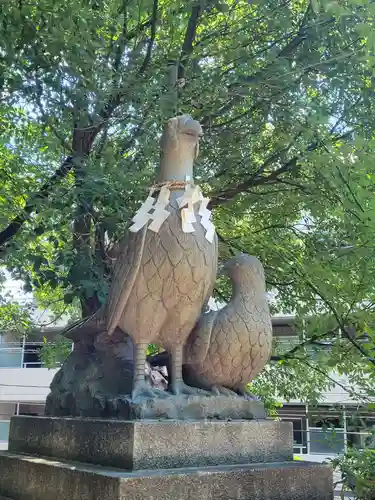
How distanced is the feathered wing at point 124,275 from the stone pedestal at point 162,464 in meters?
0.55

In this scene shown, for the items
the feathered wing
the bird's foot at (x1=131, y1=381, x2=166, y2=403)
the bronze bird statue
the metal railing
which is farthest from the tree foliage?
the metal railing

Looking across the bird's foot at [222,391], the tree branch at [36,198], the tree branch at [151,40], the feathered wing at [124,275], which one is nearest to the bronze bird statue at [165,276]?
the feathered wing at [124,275]

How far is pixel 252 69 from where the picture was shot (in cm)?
510

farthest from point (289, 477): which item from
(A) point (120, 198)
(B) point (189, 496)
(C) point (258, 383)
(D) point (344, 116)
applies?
(C) point (258, 383)

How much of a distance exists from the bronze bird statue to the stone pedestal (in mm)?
306

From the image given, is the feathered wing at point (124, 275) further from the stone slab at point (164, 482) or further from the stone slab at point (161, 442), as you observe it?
the stone slab at point (164, 482)

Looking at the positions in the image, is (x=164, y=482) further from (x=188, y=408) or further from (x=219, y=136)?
(x=219, y=136)

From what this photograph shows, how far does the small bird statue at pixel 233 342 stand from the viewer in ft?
9.48

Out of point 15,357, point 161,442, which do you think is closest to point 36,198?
point 161,442

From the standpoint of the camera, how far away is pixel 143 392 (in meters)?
2.74

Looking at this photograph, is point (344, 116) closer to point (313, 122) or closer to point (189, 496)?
point (313, 122)

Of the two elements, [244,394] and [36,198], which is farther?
[36,198]

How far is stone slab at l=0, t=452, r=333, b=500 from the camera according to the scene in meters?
2.23

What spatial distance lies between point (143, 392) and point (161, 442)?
0.32m
